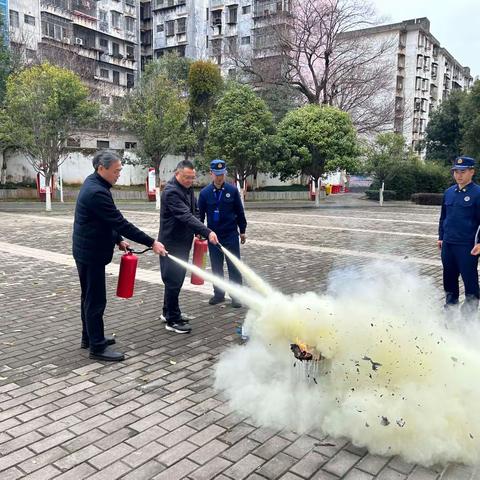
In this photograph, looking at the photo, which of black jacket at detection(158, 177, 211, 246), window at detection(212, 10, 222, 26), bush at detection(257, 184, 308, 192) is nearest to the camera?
black jacket at detection(158, 177, 211, 246)

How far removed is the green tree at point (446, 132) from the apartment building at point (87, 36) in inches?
1082

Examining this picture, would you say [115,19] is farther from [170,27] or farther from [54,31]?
[54,31]

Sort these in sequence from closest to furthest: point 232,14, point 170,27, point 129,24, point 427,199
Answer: point 427,199
point 232,14
point 129,24
point 170,27

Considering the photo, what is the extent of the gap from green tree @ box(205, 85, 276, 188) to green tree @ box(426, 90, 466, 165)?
73.1ft

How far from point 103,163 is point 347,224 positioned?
13.6 metres

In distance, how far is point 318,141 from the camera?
2503cm

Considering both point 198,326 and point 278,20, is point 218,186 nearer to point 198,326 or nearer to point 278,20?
point 198,326

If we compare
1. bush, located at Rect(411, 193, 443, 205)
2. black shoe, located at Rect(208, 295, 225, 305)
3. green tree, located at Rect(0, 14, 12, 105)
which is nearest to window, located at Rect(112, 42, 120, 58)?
green tree, located at Rect(0, 14, 12, 105)

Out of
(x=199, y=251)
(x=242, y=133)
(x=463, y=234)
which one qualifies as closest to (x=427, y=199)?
(x=242, y=133)

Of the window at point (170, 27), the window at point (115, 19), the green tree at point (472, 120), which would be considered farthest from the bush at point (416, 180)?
the window at point (115, 19)

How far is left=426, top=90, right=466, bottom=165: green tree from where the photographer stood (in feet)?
135

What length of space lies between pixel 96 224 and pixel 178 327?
1.57 metres

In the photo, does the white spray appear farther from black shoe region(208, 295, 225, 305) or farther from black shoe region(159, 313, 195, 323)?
black shoe region(208, 295, 225, 305)

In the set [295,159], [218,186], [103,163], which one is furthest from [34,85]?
[103,163]
